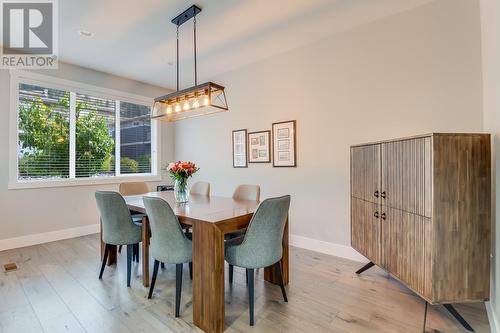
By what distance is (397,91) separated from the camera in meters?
2.80

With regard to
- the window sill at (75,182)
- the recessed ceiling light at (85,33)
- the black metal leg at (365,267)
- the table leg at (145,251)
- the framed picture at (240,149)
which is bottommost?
the black metal leg at (365,267)

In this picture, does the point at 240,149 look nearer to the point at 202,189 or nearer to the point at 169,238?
the point at 202,189

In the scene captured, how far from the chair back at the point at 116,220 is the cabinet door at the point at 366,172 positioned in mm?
2338

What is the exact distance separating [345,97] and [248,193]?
1715 mm

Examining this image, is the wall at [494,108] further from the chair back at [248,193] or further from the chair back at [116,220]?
the chair back at [116,220]

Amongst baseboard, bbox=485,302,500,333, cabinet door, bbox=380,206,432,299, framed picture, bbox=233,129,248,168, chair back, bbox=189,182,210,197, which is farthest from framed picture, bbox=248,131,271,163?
baseboard, bbox=485,302,500,333

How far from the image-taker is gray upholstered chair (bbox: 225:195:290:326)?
188 cm

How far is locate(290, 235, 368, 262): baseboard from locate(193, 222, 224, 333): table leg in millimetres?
1953

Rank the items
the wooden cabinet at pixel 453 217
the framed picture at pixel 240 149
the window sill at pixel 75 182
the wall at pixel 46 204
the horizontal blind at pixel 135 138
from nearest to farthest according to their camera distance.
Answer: the wooden cabinet at pixel 453 217 < the wall at pixel 46 204 < the window sill at pixel 75 182 < the framed picture at pixel 240 149 < the horizontal blind at pixel 135 138

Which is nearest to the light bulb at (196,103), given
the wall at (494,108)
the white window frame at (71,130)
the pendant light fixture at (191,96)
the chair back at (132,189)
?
the pendant light fixture at (191,96)

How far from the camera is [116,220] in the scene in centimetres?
248

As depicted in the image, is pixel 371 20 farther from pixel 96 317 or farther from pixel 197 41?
pixel 96 317

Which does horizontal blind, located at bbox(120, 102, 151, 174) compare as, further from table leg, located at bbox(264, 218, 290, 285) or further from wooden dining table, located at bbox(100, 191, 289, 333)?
table leg, located at bbox(264, 218, 290, 285)

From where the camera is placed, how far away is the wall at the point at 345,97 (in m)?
Result: 2.45
